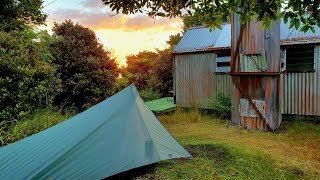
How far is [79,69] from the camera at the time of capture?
33.9 feet

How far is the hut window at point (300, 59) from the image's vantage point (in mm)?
8695

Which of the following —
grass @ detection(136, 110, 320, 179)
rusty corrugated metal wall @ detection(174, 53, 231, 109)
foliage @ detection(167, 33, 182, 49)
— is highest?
foliage @ detection(167, 33, 182, 49)

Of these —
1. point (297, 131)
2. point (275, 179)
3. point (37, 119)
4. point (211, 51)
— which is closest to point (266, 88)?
point (297, 131)

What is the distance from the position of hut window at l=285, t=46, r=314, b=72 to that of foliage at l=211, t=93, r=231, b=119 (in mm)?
2371

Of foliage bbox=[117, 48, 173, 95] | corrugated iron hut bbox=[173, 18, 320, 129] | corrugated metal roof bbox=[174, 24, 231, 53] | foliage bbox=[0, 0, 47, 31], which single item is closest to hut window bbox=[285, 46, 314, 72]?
corrugated iron hut bbox=[173, 18, 320, 129]

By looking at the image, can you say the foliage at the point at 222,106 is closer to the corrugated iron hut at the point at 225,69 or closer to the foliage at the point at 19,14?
the corrugated iron hut at the point at 225,69

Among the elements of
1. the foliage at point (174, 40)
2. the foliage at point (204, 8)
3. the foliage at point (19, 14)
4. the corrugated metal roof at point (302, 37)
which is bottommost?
the foliage at point (204, 8)

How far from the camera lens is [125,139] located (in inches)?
144

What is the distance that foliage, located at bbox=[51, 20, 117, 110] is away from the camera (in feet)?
33.5

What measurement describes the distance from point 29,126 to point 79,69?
4.95 meters

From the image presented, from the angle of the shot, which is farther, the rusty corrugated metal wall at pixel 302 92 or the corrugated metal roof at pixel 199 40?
the corrugated metal roof at pixel 199 40

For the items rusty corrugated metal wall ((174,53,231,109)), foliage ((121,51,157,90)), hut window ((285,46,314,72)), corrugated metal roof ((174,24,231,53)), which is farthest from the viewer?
foliage ((121,51,157,90))

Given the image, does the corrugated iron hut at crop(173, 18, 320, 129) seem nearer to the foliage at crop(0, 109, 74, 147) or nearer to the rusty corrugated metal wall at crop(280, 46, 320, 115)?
the rusty corrugated metal wall at crop(280, 46, 320, 115)

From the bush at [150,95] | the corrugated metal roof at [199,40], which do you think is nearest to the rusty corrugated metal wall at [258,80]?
the corrugated metal roof at [199,40]
